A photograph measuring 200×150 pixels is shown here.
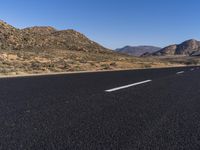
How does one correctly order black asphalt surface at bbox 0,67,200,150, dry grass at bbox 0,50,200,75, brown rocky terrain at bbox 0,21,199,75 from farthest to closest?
1. brown rocky terrain at bbox 0,21,199,75
2. dry grass at bbox 0,50,200,75
3. black asphalt surface at bbox 0,67,200,150

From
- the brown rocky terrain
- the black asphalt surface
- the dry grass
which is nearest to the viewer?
the black asphalt surface

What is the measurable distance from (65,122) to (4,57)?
104 ft

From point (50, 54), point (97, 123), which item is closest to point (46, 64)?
point (50, 54)

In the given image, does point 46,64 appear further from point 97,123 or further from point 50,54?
point 97,123

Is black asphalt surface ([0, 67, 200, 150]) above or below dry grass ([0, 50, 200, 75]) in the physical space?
above

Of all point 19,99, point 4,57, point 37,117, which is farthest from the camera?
point 4,57

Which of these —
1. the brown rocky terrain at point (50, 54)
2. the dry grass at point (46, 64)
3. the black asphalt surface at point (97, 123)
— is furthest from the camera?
the brown rocky terrain at point (50, 54)

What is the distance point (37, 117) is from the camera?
5.35 m

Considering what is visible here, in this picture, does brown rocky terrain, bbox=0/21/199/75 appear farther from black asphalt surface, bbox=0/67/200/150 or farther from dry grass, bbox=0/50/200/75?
black asphalt surface, bbox=0/67/200/150

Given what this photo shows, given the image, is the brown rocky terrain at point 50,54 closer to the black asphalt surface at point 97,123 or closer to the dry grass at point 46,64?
the dry grass at point 46,64

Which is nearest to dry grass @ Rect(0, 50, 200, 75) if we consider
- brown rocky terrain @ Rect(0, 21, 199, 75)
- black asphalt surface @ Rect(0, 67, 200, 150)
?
brown rocky terrain @ Rect(0, 21, 199, 75)

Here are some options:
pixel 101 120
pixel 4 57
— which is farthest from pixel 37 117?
pixel 4 57

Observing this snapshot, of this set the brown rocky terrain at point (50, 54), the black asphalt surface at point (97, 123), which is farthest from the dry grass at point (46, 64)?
the black asphalt surface at point (97, 123)

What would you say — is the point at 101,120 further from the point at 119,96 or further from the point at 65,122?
the point at 119,96
